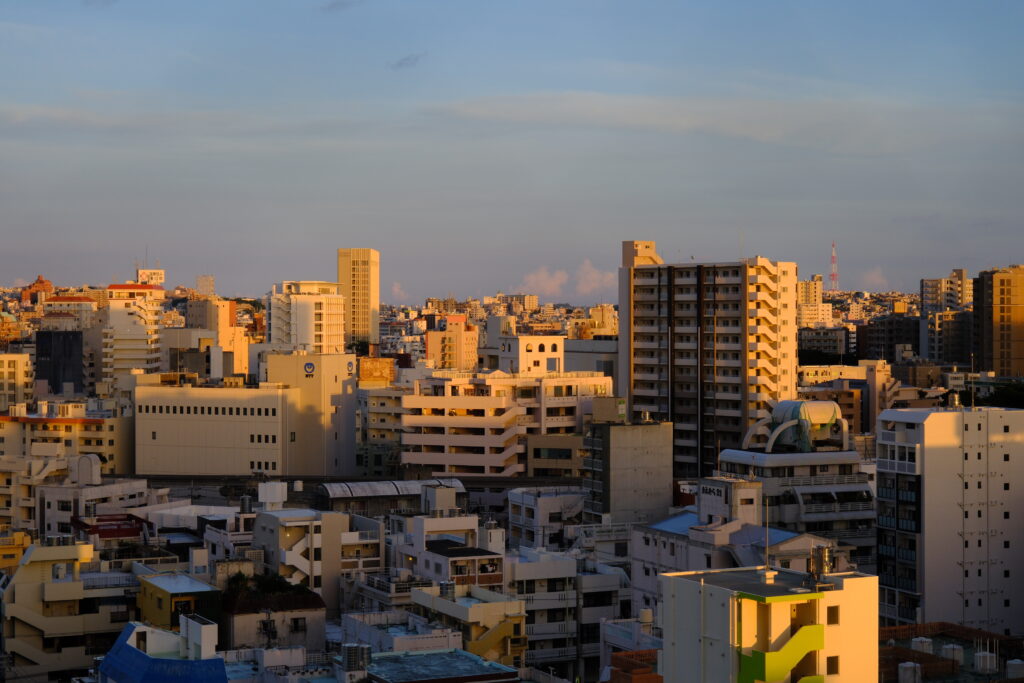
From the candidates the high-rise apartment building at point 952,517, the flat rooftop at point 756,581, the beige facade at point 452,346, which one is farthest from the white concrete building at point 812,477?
the beige facade at point 452,346

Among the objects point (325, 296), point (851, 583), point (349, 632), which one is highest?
point (325, 296)

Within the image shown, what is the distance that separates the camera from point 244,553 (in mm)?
32156

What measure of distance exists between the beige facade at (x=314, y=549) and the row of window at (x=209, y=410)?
86.5 feet

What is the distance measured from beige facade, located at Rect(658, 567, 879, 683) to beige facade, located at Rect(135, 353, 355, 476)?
141ft

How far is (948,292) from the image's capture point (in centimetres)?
15038

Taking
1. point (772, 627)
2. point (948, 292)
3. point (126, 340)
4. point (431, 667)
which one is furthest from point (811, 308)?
point (772, 627)

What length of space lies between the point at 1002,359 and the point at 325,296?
4764cm

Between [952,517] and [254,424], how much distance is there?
31.9 m

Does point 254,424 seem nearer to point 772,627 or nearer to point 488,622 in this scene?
point 488,622

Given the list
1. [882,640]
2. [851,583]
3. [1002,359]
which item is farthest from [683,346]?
[1002,359]

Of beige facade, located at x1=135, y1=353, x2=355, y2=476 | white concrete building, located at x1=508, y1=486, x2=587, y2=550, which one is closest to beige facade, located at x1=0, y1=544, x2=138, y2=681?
white concrete building, located at x1=508, y1=486, x2=587, y2=550

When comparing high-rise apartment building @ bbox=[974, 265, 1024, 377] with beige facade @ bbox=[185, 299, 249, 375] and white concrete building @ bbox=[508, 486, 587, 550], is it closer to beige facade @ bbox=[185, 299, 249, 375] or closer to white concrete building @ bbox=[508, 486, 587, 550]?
beige facade @ bbox=[185, 299, 249, 375]

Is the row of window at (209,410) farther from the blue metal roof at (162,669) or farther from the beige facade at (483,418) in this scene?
the blue metal roof at (162,669)

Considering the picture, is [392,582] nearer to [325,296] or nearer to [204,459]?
[204,459]
